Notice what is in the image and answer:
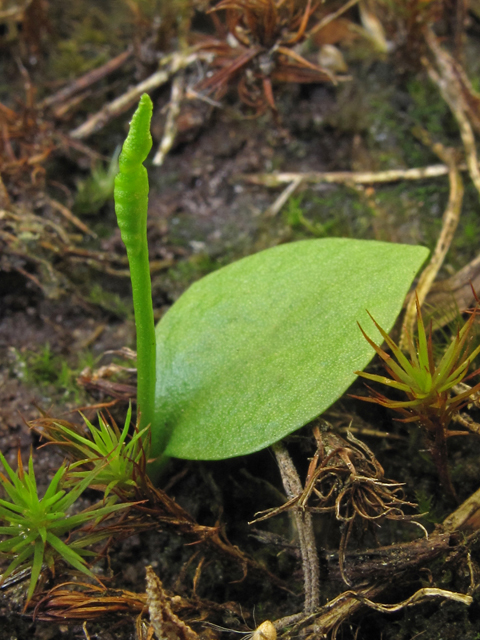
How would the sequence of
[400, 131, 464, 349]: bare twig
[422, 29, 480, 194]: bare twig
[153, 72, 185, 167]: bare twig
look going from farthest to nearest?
[153, 72, 185, 167]: bare twig, [422, 29, 480, 194]: bare twig, [400, 131, 464, 349]: bare twig

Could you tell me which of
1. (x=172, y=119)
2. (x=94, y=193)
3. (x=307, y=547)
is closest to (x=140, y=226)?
(x=307, y=547)

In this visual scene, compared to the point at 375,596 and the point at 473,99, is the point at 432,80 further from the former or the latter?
the point at 375,596

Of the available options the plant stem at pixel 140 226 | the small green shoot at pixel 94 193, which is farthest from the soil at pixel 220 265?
the plant stem at pixel 140 226

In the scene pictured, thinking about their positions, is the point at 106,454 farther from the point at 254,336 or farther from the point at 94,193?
the point at 94,193

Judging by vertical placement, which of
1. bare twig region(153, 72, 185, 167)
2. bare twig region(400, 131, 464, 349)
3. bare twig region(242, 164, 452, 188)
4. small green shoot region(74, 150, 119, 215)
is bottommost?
bare twig region(400, 131, 464, 349)

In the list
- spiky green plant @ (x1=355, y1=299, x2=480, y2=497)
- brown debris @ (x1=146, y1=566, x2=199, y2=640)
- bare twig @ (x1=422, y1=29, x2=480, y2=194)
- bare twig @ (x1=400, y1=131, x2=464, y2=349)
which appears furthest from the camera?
bare twig @ (x1=422, y1=29, x2=480, y2=194)

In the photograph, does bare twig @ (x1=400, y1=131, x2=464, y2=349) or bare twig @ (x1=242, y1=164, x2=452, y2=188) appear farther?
bare twig @ (x1=242, y1=164, x2=452, y2=188)

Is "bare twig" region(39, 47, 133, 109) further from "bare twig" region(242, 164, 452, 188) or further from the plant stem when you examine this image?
the plant stem

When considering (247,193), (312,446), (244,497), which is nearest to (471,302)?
(312,446)

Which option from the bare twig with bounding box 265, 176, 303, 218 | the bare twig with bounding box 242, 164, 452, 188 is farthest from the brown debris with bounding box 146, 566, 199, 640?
the bare twig with bounding box 242, 164, 452, 188
